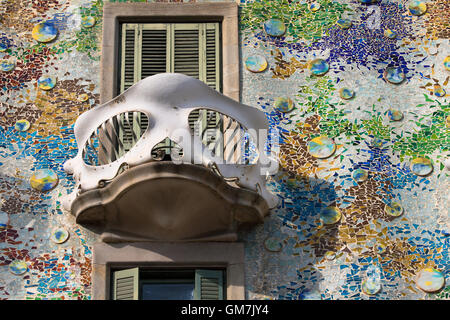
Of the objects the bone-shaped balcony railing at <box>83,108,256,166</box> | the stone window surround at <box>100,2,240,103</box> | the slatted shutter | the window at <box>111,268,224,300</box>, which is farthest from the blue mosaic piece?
the window at <box>111,268,224,300</box>

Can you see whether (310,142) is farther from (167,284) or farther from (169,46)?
(167,284)

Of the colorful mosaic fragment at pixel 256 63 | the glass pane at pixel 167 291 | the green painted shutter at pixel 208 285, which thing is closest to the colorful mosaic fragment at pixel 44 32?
the colorful mosaic fragment at pixel 256 63

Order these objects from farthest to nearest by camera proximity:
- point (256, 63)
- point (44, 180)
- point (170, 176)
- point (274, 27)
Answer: point (274, 27)
point (256, 63)
point (44, 180)
point (170, 176)

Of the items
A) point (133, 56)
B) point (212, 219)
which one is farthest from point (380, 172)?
point (133, 56)

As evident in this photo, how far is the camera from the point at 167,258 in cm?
1700

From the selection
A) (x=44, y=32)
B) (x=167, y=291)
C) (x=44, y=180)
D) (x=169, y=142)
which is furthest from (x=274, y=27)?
(x=167, y=291)

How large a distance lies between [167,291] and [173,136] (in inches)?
69.0

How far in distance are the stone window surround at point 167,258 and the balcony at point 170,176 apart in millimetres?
112

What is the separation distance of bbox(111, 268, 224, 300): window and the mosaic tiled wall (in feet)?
1.19

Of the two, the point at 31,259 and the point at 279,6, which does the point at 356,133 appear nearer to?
the point at 279,6

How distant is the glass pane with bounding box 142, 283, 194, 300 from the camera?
16.9 metres

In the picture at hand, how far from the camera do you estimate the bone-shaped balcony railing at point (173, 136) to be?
17.0m

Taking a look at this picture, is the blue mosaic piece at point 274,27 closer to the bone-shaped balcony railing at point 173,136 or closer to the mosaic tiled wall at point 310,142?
the mosaic tiled wall at point 310,142

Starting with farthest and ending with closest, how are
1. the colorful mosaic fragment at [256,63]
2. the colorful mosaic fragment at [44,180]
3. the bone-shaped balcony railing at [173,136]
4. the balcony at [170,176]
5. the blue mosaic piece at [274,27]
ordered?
the blue mosaic piece at [274,27] < the colorful mosaic fragment at [256,63] < the colorful mosaic fragment at [44,180] < the bone-shaped balcony railing at [173,136] < the balcony at [170,176]
